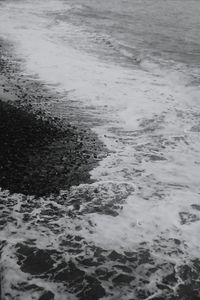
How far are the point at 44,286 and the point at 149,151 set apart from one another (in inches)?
267

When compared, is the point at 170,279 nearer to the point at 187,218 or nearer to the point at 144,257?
the point at 144,257

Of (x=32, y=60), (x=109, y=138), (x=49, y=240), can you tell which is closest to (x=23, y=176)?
(x=49, y=240)

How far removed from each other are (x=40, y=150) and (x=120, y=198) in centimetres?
307

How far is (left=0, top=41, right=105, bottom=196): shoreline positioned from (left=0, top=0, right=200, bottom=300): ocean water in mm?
426

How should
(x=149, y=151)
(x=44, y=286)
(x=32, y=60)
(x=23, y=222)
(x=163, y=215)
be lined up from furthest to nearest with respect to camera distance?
(x=32, y=60) → (x=149, y=151) → (x=163, y=215) → (x=23, y=222) → (x=44, y=286)

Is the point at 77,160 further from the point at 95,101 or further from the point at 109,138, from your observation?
the point at 95,101

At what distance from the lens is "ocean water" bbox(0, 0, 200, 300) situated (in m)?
7.57

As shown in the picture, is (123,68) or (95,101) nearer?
(95,101)

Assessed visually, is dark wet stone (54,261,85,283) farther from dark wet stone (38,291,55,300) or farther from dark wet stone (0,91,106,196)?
dark wet stone (0,91,106,196)

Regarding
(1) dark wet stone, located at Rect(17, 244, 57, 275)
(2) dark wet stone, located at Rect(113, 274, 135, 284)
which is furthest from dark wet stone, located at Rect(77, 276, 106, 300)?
(1) dark wet stone, located at Rect(17, 244, 57, 275)

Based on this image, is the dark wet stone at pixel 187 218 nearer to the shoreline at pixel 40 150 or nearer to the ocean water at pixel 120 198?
the ocean water at pixel 120 198

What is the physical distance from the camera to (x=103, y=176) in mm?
11102

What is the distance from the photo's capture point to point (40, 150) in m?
11.5

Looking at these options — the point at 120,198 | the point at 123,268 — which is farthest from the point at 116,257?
the point at 120,198
